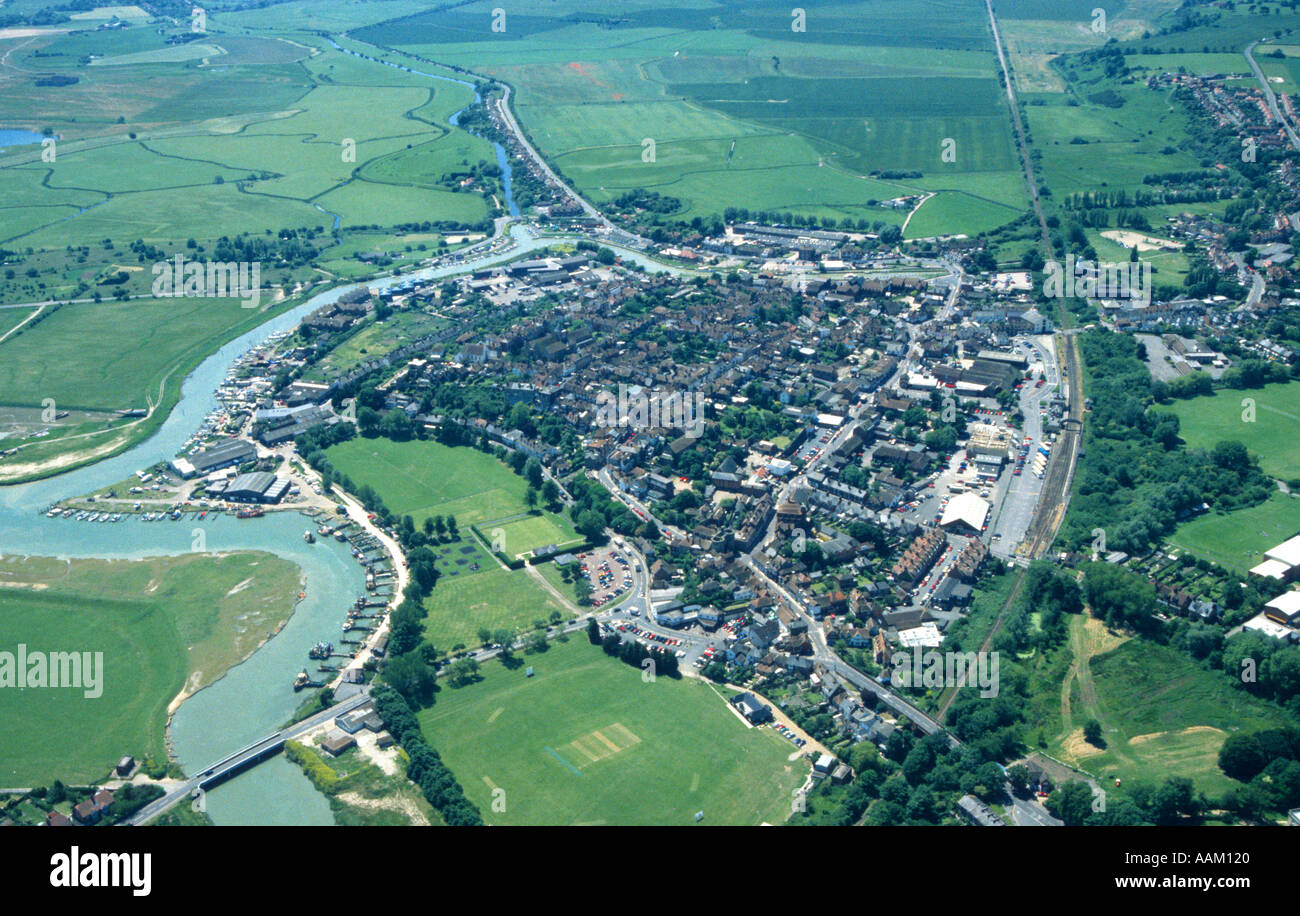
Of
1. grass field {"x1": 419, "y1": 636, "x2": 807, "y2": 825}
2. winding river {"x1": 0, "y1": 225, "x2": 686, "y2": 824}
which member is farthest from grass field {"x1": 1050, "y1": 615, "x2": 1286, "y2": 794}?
winding river {"x1": 0, "y1": 225, "x2": 686, "y2": 824}

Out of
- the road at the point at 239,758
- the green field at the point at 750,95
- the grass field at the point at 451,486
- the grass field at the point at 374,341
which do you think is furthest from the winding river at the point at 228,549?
the green field at the point at 750,95

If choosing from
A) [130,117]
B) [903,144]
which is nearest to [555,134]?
[903,144]

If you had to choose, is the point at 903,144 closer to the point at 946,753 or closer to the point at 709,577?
the point at 709,577

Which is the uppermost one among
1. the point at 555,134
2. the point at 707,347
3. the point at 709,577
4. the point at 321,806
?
the point at 555,134

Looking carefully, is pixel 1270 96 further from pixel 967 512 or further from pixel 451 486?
pixel 451 486

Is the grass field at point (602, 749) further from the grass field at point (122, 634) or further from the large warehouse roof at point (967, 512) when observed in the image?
the large warehouse roof at point (967, 512)

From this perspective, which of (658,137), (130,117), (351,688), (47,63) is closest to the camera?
(351,688)
